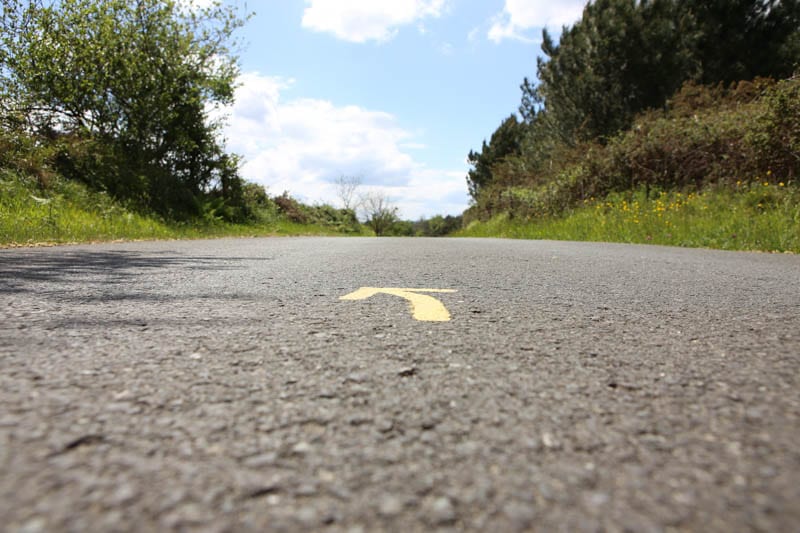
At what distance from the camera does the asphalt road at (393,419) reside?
78cm

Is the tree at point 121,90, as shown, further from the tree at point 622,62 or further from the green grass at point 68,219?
the tree at point 622,62

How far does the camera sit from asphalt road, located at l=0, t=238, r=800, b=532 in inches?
30.8

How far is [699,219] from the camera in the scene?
31.7 feet

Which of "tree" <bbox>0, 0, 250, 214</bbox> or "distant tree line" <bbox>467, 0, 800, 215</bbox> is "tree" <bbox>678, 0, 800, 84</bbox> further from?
"tree" <bbox>0, 0, 250, 214</bbox>

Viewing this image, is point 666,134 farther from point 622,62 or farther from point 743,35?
point 743,35

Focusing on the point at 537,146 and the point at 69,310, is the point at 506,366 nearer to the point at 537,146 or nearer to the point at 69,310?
the point at 69,310

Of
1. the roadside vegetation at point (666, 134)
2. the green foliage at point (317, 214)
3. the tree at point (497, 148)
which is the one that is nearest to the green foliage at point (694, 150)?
the roadside vegetation at point (666, 134)

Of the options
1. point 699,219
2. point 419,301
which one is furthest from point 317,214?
point 419,301

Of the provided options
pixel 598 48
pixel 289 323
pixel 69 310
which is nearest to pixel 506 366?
pixel 289 323

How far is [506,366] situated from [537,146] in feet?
76.8

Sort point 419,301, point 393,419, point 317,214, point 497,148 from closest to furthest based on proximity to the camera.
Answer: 1. point 393,419
2. point 419,301
3. point 317,214
4. point 497,148

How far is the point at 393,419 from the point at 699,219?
10.5 metres

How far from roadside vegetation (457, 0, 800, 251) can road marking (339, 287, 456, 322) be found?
730cm

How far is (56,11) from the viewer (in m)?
12.2
